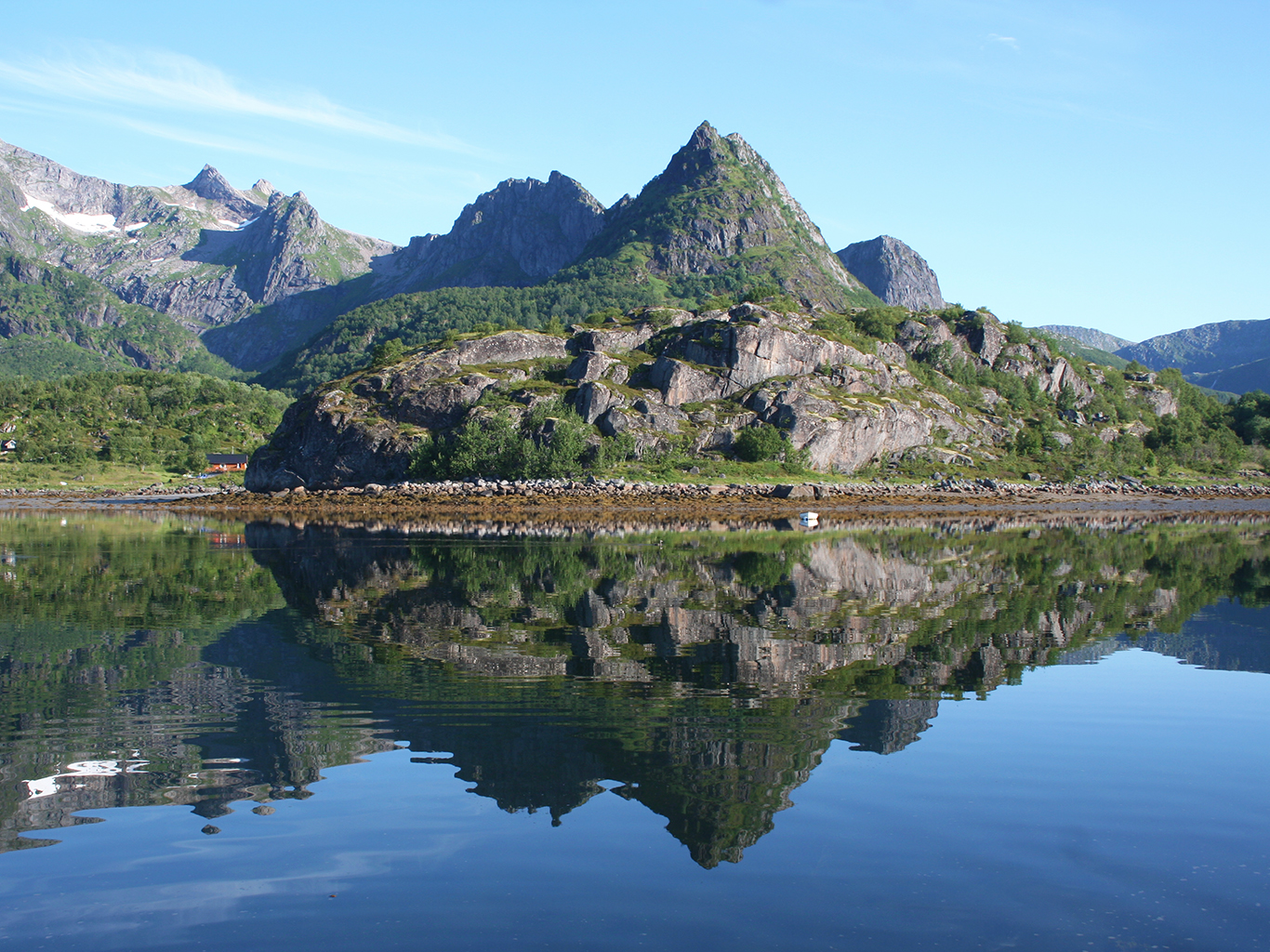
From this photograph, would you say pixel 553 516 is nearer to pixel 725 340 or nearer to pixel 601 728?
pixel 725 340

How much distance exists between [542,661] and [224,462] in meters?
126

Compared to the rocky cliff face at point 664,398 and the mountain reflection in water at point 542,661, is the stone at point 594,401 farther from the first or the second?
the mountain reflection in water at point 542,661

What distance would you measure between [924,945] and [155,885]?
6.59m

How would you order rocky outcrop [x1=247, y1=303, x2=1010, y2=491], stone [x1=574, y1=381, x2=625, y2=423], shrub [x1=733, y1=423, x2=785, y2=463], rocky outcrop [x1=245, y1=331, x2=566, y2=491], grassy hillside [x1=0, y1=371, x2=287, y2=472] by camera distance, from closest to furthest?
rocky outcrop [x1=245, y1=331, x2=566, y2=491], stone [x1=574, y1=381, x2=625, y2=423], rocky outcrop [x1=247, y1=303, x2=1010, y2=491], shrub [x1=733, y1=423, x2=785, y2=463], grassy hillside [x1=0, y1=371, x2=287, y2=472]

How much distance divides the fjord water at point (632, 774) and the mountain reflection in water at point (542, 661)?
9 centimetres

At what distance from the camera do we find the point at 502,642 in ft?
60.5

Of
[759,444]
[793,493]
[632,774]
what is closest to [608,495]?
[793,493]

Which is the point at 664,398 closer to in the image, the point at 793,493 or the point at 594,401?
the point at 594,401

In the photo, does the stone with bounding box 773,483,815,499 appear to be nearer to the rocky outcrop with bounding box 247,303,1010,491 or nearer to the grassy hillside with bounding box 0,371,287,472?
the rocky outcrop with bounding box 247,303,1010,491

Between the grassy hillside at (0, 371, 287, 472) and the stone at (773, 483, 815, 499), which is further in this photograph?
the grassy hillside at (0, 371, 287, 472)

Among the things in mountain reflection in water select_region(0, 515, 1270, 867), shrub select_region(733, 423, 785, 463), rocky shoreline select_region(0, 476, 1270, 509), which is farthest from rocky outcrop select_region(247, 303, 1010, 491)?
mountain reflection in water select_region(0, 515, 1270, 867)

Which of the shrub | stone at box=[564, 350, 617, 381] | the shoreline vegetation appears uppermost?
stone at box=[564, 350, 617, 381]

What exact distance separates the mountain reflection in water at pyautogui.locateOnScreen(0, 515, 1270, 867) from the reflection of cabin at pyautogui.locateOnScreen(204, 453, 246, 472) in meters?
96.7

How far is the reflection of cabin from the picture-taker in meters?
127
